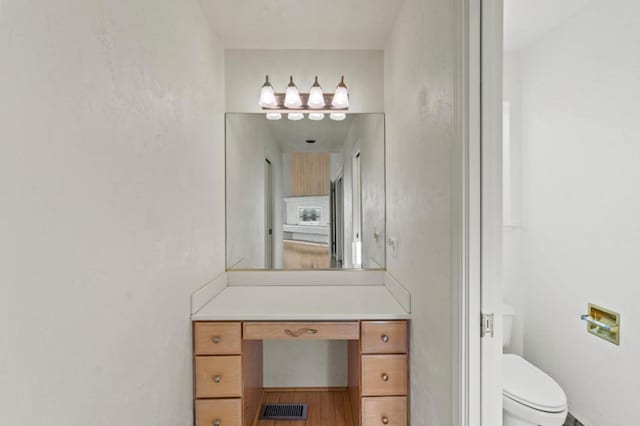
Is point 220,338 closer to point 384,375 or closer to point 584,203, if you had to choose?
point 384,375

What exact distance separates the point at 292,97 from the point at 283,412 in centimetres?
203

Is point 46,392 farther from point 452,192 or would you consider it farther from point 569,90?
point 569,90

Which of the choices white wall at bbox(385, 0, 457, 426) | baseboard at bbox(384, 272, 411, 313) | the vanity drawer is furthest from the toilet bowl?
the vanity drawer

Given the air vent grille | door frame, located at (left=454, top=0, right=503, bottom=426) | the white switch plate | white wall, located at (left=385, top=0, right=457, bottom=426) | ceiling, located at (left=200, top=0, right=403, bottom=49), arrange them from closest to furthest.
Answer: door frame, located at (left=454, top=0, right=503, bottom=426) → white wall, located at (left=385, top=0, right=457, bottom=426) → ceiling, located at (left=200, top=0, right=403, bottom=49) → the white switch plate → the air vent grille

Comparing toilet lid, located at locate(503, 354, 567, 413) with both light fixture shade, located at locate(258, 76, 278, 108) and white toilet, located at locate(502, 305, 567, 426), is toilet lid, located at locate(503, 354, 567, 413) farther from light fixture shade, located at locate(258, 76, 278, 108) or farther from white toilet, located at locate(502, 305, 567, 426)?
light fixture shade, located at locate(258, 76, 278, 108)

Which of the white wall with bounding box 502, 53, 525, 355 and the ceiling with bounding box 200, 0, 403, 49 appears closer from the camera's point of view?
the ceiling with bounding box 200, 0, 403, 49

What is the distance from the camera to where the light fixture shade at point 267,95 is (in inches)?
85.2

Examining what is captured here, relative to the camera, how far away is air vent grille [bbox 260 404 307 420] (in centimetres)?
199

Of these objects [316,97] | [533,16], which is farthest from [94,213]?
[533,16]

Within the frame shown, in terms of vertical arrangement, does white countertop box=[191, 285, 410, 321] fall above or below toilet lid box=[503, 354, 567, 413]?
above

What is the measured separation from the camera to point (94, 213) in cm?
89

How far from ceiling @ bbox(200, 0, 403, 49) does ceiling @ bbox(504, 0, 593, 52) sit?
2.35ft

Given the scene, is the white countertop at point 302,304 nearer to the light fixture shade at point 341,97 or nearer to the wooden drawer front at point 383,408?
the wooden drawer front at point 383,408

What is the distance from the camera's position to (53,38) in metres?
0.75
